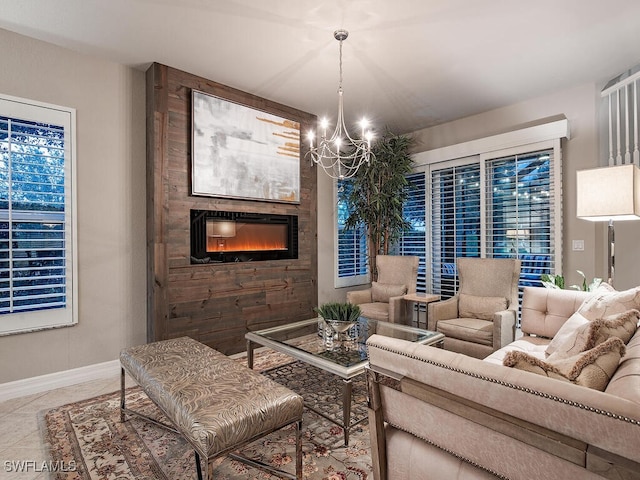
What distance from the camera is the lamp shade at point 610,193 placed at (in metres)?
2.19

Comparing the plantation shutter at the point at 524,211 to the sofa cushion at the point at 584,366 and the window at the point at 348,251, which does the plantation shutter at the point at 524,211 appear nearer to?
the window at the point at 348,251

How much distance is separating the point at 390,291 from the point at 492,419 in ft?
10.4

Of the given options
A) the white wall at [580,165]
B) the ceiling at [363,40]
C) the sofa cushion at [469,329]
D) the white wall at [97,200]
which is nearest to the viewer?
the ceiling at [363,40]

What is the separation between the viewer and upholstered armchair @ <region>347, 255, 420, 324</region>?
378cm

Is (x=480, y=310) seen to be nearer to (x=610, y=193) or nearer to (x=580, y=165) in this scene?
(x=610, y=193)

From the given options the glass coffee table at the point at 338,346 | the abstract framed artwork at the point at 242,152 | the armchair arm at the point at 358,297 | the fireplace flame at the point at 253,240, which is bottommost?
the glass coffee table at the point at 338,346

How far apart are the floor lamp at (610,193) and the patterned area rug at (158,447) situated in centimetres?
210

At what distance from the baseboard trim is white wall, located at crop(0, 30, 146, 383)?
0.05 m

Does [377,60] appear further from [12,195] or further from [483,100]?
[12,195]

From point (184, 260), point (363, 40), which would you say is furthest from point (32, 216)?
point (363, 40)

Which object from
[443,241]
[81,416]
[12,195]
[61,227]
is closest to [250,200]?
[61,227]

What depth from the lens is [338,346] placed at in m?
2.41

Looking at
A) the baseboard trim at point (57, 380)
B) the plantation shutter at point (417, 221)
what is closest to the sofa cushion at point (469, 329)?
the plantation shutter at point (417, 221)

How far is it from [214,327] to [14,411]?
1.58 metres
